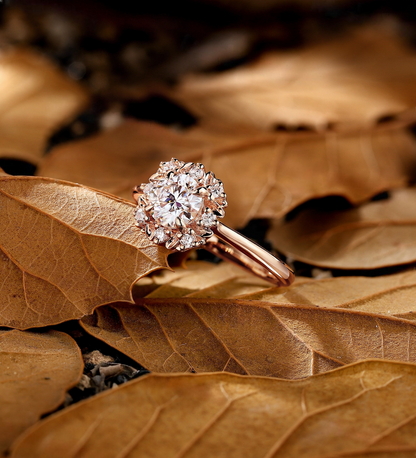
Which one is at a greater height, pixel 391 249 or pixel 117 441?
pixel 391 249

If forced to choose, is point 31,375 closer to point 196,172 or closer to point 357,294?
point 196,172

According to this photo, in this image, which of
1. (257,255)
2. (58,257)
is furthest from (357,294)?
(58,257)

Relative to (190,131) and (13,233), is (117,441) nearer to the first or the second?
(13,233)

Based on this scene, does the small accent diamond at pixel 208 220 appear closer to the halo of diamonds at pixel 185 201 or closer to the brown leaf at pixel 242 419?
the halo of diamonds at pixel 185 201

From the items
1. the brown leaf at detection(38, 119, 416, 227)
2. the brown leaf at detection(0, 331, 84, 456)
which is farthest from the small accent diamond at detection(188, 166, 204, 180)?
the brown leaf at detection(0, 331, 84, 456)

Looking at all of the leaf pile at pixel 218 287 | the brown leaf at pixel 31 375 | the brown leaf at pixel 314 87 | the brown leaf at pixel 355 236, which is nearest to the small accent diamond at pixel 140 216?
the leaf pile at pixel 218 287

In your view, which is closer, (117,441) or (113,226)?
(117,441)

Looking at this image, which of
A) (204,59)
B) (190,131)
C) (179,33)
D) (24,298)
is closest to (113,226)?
(24,298)
